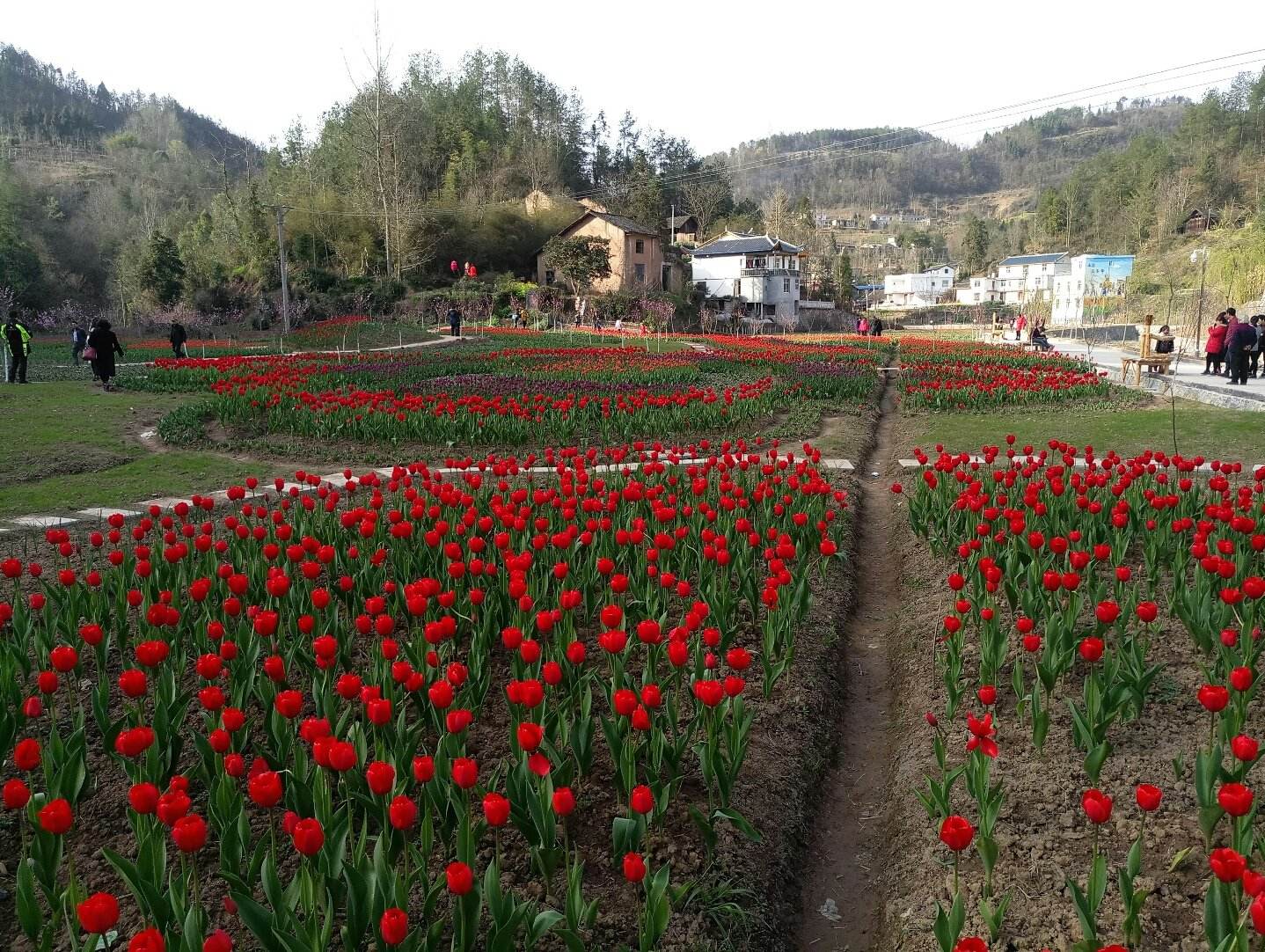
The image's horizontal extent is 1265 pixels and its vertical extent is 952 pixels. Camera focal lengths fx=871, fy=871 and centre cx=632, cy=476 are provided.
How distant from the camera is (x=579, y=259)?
4966cm

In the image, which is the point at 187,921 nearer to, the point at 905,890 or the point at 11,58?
the point at 905,890

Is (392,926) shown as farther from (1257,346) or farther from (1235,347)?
(1257,346)

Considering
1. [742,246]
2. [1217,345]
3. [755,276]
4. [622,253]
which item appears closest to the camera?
[1217,345]

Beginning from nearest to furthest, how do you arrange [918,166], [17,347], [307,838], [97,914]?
[97,914] → [307,838] → [17,347] → [918,166]

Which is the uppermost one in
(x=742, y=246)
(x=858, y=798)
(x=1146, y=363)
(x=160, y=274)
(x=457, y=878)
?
(x=742, y=246)

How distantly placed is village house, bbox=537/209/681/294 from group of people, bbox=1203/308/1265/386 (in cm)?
3588

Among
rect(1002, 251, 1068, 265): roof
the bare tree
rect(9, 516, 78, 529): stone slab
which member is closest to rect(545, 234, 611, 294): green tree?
the bare tree

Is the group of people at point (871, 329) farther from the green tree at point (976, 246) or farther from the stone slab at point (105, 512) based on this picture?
the green tree at point (976, 246)

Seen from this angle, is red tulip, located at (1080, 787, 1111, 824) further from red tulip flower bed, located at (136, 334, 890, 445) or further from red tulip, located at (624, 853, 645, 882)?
red tulip flower bed, located at (136, 334, 890, 445)

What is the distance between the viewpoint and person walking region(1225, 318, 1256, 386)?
671 inches

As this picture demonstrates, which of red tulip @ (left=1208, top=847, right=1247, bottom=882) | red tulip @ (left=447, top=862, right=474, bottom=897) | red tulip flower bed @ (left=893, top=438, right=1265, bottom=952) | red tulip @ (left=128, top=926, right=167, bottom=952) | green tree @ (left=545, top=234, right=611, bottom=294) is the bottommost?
red tulip flower bed @ (left=893, top=438, right=1265, bottom=952)

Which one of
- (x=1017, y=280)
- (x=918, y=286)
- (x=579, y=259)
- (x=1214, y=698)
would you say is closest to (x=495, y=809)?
(x=1214, y=698)

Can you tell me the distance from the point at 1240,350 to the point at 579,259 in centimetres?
3720

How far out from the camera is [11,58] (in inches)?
4648
